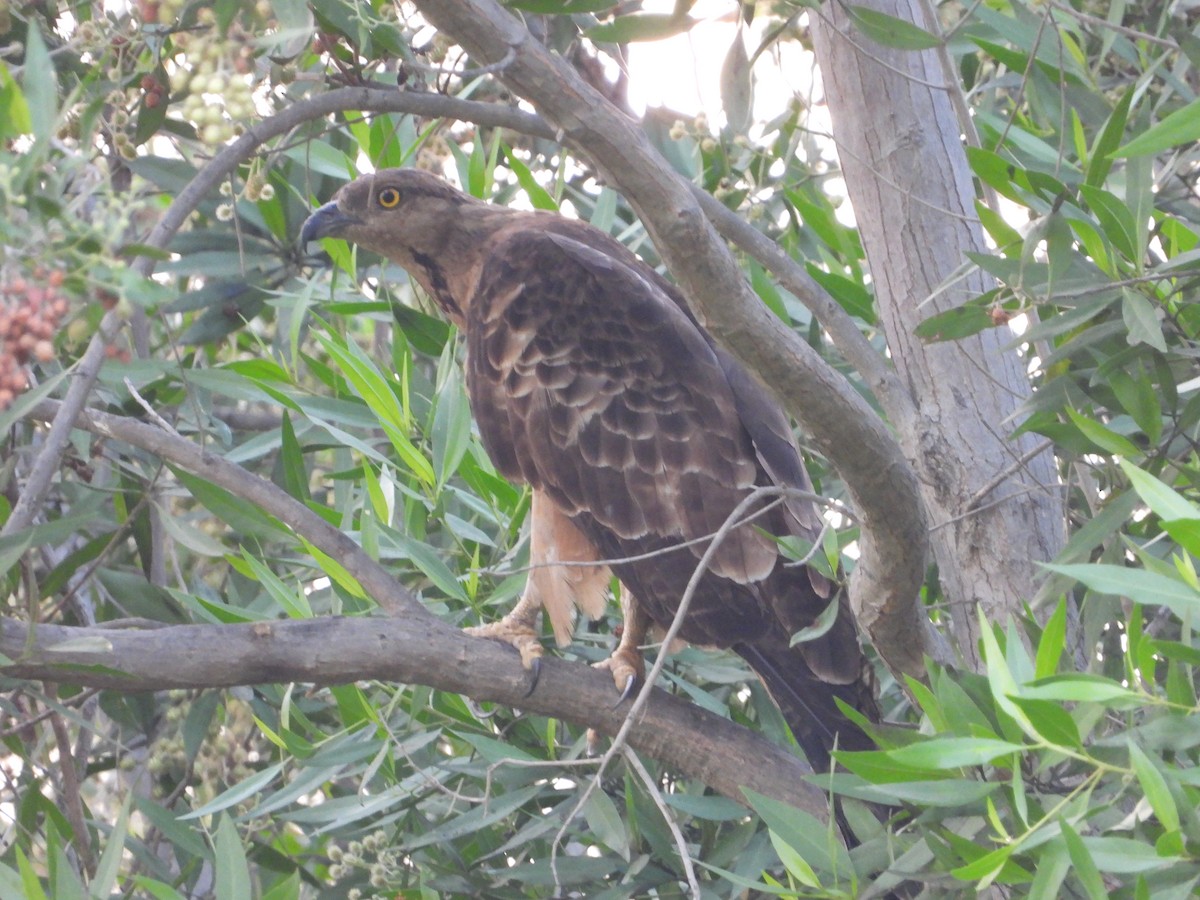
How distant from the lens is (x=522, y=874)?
288 centimetres

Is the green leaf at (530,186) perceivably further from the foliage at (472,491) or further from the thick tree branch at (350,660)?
the thick tree branch at (350,660)

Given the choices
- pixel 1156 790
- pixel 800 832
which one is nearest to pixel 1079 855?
pixel 1156 790

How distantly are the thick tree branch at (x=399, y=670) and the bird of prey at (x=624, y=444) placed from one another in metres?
0.26

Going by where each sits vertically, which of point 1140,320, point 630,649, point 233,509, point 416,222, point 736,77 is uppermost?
point 736,77

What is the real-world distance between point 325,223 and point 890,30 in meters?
1.84

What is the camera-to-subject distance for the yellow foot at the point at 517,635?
9.09 feet

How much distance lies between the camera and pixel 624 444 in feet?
11.2

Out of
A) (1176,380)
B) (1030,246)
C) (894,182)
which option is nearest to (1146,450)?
(1176,380)

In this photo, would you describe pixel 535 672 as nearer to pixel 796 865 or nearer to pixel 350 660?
pixel 350 660

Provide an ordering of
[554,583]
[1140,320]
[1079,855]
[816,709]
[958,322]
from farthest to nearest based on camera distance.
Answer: [554,583] → [816,709] → [958,322] → [1140,320] → [1079,855]

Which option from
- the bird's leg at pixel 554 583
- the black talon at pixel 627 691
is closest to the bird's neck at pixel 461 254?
the bird's leg at pixel 554 583

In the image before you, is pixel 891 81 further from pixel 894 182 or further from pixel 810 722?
pixel 810 722

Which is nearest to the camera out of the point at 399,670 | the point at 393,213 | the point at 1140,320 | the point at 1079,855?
the point at 1079,855

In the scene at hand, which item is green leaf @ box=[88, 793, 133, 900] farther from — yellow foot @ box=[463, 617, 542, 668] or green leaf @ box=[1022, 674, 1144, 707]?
green leaf @ box=[1022, 674, 1144, 707]
